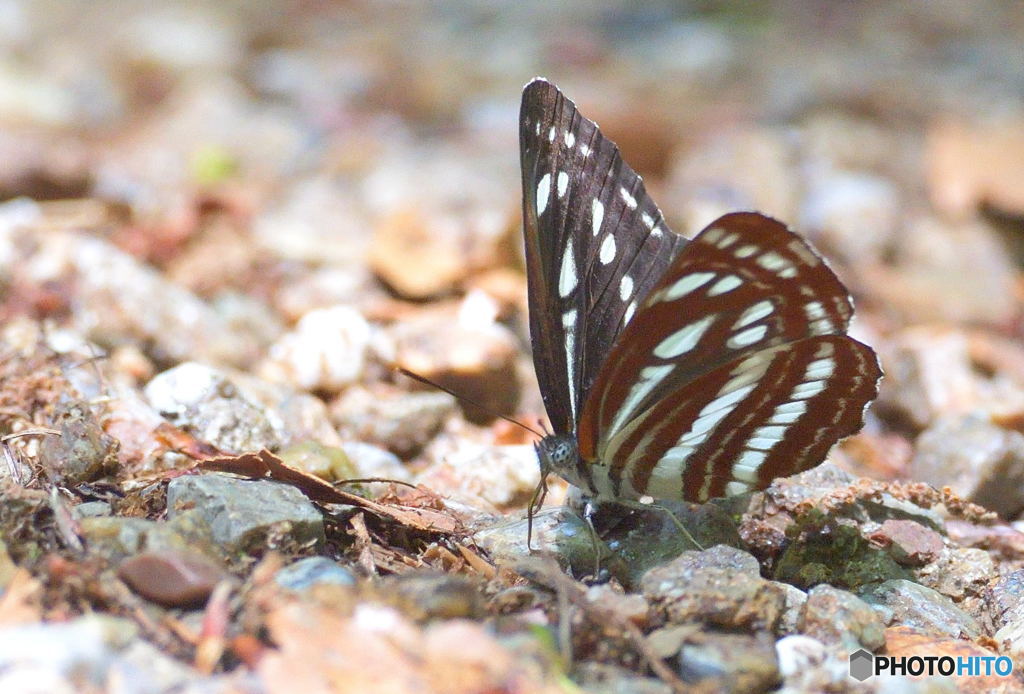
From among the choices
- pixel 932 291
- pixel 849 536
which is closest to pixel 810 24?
pixel 932 291

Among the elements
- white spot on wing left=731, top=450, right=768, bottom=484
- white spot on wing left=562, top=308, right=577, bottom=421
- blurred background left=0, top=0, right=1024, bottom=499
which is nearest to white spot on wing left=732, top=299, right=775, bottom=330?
white spot on wing left=731, top=450, right=768, bottom=484

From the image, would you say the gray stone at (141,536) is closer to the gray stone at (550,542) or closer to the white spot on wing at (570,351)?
the gray stone at (550,542)

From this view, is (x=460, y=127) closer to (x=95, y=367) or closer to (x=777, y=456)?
(x=95, y=367)

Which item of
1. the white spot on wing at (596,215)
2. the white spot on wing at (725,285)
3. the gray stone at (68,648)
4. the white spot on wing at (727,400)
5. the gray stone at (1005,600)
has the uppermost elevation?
the white spot on wing at (596,215)

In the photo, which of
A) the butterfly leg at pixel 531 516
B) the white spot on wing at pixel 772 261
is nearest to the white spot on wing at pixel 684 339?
the white spot on wing at pixel 772 261

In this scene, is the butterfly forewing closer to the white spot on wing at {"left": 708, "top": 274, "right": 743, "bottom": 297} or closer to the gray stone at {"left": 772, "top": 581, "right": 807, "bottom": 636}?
the white spot on wing at {"left": 708, "top": 274, "right": 743, "bottom": 297}
